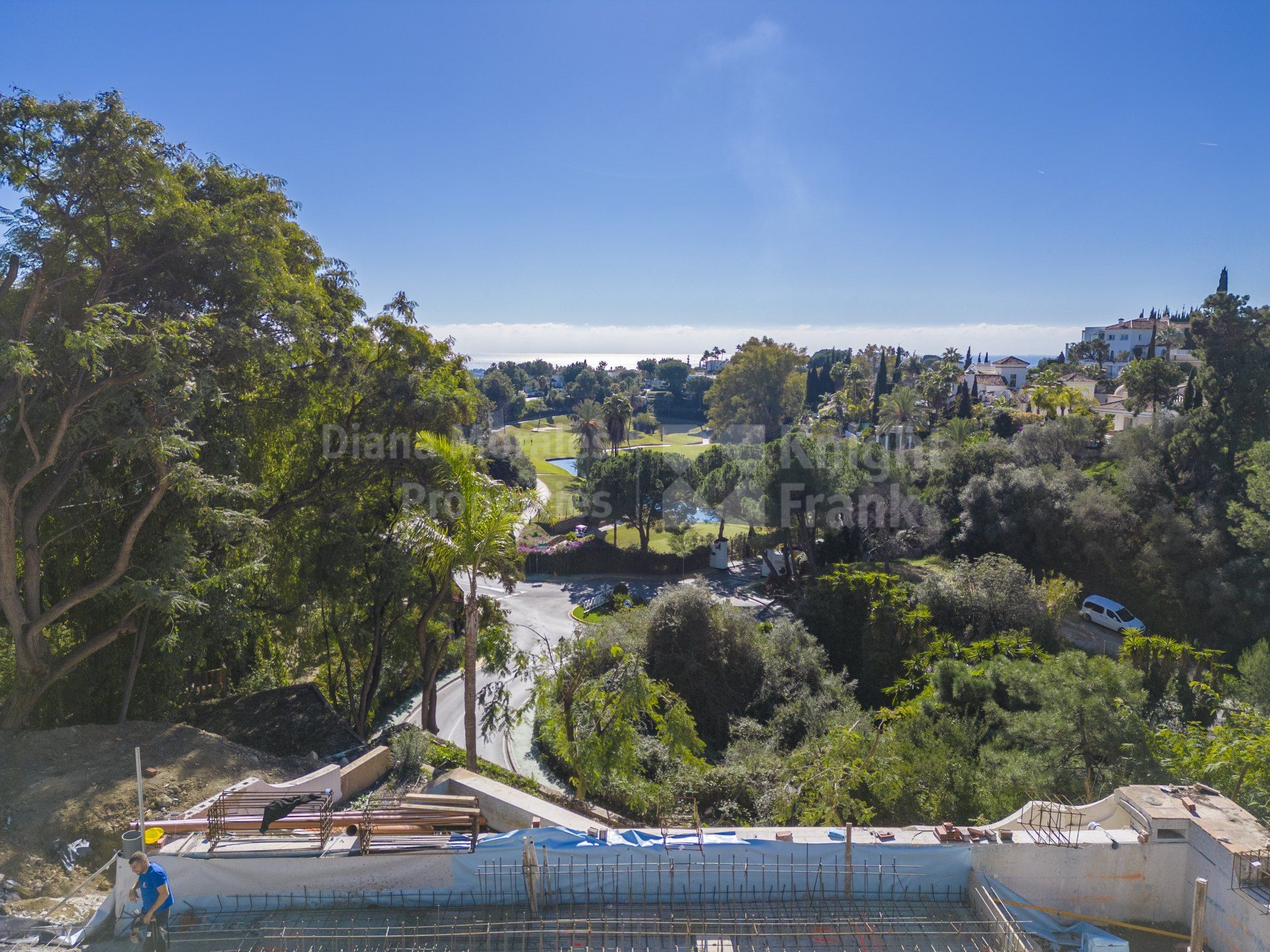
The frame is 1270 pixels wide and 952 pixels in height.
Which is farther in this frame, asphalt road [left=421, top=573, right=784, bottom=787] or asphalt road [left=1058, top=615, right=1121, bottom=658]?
asphalt road [left=1058, top=615, right=1121, bottom=658]

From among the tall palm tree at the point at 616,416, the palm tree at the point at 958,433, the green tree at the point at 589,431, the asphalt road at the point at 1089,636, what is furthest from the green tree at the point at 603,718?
the tall palm tree at the point at 616,416

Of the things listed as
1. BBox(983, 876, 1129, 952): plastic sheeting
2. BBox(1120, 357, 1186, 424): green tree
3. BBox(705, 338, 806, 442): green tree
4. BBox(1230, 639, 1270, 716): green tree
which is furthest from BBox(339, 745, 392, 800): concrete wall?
BBox(705, 338, 806, 442): green tree

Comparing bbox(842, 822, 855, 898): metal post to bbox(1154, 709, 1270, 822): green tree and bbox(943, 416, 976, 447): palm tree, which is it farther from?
bbox(943, 416, 976, 447): palm tree

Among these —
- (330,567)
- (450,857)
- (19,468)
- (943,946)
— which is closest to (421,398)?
(330,567)

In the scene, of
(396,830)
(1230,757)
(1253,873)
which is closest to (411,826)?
(396,830)

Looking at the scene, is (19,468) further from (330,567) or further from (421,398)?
(421,398)

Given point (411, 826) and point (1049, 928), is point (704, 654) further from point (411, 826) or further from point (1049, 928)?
point (1049, 928)

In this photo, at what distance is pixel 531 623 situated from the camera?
27047 millimetres

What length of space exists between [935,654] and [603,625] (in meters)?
8.67

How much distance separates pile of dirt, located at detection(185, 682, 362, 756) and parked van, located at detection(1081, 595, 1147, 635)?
22454 millimetres

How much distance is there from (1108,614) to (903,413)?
2821cm

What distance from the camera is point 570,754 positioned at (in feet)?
37.3

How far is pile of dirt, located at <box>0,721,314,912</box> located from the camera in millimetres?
7598

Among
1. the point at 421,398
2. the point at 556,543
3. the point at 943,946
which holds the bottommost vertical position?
the point at 556,543
